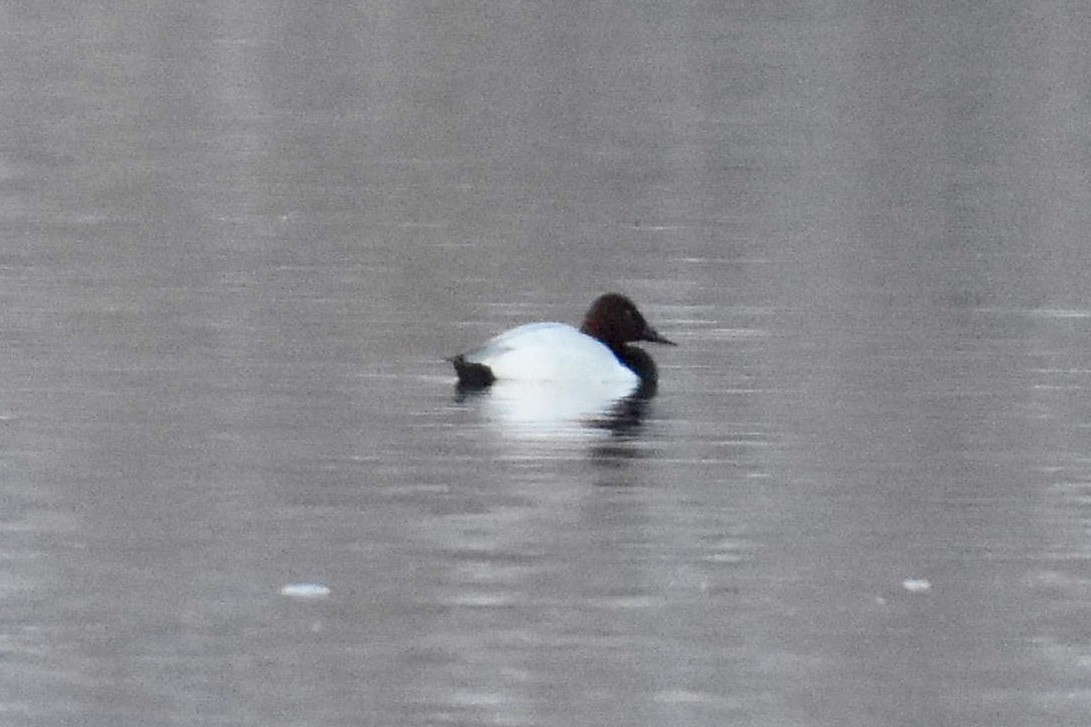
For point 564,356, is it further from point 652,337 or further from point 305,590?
point 305,590

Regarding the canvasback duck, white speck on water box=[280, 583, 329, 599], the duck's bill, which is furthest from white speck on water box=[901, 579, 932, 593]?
the duck's bill

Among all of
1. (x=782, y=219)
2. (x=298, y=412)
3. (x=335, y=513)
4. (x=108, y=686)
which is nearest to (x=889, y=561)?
(x=335, y=513)

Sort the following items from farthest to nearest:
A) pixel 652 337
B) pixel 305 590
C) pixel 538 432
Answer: pixel 652 337, pixel 538 432, pixel 305 590

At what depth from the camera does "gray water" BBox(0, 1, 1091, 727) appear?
22.4ft

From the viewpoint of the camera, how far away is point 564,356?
11820mm

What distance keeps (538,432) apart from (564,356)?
1272mm

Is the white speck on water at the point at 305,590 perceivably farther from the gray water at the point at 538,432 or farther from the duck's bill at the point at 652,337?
the duck's bill at the point at 652,337

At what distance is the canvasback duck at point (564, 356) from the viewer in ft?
38.2

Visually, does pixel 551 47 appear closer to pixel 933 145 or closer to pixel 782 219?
pixel 933 145

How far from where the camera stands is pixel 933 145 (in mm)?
21766

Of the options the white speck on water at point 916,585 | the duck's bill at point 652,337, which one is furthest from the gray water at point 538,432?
the duck's bill at point 652,337

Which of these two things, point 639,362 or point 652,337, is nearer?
point 639,362

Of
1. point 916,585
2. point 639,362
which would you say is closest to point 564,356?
point 639,362

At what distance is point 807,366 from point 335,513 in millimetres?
3635
